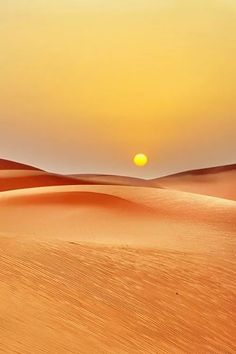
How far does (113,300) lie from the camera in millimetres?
1636

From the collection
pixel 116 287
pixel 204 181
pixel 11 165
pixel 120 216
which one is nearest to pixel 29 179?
pixel 11 165

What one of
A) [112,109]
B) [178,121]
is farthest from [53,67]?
[178,121]

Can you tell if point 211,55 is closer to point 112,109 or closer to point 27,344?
point 112,109

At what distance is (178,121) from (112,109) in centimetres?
88

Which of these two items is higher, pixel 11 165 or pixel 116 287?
pixel 11 165

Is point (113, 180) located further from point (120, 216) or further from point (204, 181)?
point (120, 216)

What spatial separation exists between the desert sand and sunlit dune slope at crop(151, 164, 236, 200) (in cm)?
304

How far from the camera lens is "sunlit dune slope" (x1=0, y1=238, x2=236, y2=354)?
141 cm

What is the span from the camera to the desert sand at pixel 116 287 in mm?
1425

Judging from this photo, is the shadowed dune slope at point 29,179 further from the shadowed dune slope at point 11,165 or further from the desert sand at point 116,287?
the desert sand at point 116,287

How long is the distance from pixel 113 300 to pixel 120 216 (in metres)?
→ 1.38

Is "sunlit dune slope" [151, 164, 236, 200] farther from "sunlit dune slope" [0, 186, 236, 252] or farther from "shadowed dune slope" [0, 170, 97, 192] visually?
"sunlit dune slope" [0, 186, 236, 252]

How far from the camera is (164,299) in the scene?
1662mm

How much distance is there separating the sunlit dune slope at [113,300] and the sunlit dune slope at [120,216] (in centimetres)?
21
